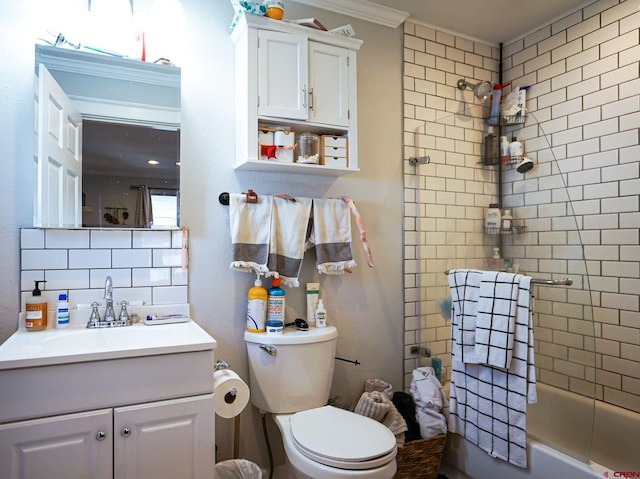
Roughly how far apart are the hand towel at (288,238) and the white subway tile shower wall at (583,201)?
2.64 feet

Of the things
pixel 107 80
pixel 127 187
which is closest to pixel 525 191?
pixel 127 187

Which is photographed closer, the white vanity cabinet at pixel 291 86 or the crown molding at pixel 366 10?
the white vanity cabinet at pixel 291 86

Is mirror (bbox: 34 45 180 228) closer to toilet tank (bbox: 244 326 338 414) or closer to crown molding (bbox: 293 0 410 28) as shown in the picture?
toilet tank (bbox: 244 326 338 414)

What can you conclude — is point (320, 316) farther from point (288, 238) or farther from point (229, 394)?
point (229, 394)

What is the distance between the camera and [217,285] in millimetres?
2096

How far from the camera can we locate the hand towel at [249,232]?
202cm

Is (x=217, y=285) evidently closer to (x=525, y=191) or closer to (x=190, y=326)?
(x=190, y=326)

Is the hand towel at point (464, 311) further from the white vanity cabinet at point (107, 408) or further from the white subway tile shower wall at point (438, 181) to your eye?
the white vanity cabinet at point (107, 408)

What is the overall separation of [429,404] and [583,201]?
1402 millimetres

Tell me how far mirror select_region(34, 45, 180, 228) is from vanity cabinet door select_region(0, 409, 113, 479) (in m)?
0.82

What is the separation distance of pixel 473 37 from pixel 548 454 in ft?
8.01

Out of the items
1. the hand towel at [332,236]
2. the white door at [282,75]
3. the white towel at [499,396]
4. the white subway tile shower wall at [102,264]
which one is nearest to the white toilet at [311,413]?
the hand towel at [332,236]

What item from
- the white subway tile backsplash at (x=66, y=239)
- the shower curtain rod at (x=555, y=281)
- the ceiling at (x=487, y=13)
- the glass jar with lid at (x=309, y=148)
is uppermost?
the ceiling at (x=487, y=13)

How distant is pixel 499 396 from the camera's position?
193 cm
